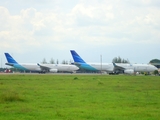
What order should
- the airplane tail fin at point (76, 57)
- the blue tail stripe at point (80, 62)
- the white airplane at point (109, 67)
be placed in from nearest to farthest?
the white airplane at point (109, 67), the blue tail stripe at point (80, 62), the airplane tail fin at point (76, 57)

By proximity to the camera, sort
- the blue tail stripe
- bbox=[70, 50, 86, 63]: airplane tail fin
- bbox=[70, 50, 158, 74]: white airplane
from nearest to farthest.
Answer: bbox=[70, 50, 158, 74]: white airplane, the blue tail stripe, bbox=[70, 50, 86, 63]: airplane tail fin

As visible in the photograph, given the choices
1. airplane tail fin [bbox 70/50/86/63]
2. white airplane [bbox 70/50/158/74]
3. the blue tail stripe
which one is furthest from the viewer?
airplane tail fin [bbox 70/50/86/63]

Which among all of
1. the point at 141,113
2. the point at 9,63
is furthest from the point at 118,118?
the point at 9,63

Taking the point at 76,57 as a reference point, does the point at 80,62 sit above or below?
below

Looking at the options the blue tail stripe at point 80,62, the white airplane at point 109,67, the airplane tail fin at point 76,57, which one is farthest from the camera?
the airplane tail fin at point 76,57

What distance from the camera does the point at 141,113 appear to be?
46.4ft

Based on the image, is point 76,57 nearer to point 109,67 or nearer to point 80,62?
point 80,62

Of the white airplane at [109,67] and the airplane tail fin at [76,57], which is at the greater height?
the airplane tail fin at [76,57]

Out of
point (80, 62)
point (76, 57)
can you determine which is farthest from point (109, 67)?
point (76, 57)

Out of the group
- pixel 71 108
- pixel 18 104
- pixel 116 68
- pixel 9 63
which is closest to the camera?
pixel 71 108

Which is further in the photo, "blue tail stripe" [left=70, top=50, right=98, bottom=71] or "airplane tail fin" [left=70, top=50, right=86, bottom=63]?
"airplane tail fin" [left=70, top=50, right=86, bottom=63]

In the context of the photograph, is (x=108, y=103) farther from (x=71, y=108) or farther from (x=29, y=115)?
(x=29, y=115)

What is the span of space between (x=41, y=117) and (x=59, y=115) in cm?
74

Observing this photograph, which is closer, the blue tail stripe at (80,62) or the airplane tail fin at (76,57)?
the blue tail stripe at (80,62)
